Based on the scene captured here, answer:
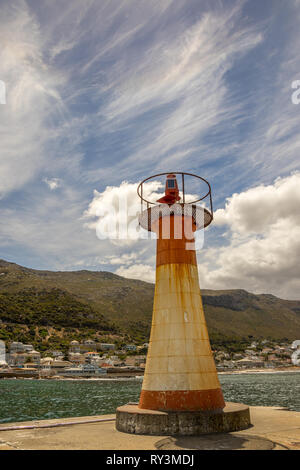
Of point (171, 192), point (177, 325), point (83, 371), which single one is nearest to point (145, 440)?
point (177, 325)

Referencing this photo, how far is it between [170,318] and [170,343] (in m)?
0.84

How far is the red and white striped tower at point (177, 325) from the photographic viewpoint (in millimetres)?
13164

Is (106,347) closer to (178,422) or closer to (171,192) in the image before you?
(171,192)

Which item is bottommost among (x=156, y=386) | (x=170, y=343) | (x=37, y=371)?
(x=37, y=371)

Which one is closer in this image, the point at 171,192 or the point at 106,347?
the point at 171,192

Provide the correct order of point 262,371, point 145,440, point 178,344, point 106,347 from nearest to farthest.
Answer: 1. point 145,440
2. point 178,344
3. point 262,371
4. point 106,347

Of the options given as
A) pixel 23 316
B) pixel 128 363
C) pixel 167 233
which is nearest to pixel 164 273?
pixel 167 233

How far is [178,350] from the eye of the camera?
13469mm

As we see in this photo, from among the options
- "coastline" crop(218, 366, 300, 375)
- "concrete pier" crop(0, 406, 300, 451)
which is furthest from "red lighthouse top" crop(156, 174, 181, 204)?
"coastline" crop(218, 366, 300, 375)

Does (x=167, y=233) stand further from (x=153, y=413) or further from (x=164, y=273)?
(x=153, y=413)

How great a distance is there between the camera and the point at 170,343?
1364cm

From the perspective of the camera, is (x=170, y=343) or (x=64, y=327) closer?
Result: (x=170, y=343)

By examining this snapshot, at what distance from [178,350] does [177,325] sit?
83 centimetres
